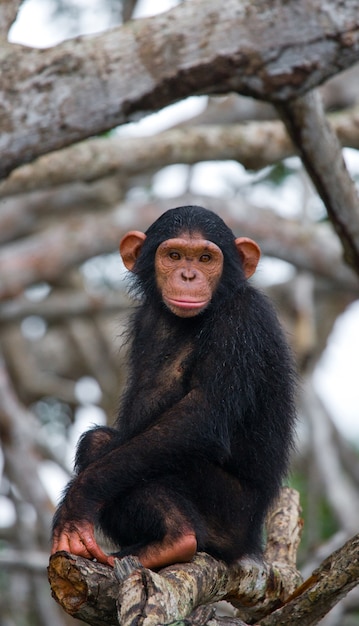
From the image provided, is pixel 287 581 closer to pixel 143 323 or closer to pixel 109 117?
pixel 143 323

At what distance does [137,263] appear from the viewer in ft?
16.5

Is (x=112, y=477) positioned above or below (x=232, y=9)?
below

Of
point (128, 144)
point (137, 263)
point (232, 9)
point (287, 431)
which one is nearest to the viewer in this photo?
point (287, 431)

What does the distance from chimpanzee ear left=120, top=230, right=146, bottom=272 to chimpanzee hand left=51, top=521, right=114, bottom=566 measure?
1.37 m

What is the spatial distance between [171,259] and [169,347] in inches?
15.7

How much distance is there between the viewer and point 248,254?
4.91 m

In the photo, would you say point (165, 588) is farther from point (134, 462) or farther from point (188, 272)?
point (188, 272)

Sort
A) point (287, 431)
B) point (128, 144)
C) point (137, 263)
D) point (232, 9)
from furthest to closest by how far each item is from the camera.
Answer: point (128, 144) < point (232, 9) < point (137, 263) < point (287, 431)

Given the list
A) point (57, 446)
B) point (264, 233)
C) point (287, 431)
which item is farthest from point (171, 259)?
point (57, 446)

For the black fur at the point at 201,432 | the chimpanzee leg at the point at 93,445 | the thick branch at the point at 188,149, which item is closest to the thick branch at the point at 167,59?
the black fur at the point at 201,432

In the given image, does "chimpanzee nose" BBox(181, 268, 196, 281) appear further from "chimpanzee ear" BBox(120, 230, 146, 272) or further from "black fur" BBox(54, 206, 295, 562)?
"chimpanzee ear" BBox(120, 230, 146, 272)

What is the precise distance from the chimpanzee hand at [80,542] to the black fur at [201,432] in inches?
1.6

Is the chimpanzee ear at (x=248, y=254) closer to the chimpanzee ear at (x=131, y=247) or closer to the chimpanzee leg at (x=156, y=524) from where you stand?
the chimpanzee ear at (x=131, y=247)

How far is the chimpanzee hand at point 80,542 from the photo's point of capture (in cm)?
412
